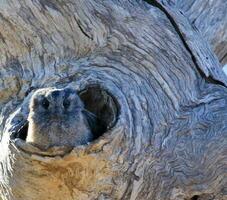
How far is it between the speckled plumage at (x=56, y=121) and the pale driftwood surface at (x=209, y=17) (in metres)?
1.14

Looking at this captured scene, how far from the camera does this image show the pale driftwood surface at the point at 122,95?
240 cm

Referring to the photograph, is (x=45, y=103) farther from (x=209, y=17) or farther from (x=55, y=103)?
(x=209, y=17)

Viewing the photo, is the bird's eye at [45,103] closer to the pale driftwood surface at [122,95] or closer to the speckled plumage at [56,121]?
the speckled plumage at [56,121]

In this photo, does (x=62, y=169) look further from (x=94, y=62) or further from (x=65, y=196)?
(x=94, y=62)

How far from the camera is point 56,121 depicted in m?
2.29

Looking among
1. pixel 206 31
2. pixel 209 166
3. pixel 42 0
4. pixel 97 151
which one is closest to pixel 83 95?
pixel 97 151

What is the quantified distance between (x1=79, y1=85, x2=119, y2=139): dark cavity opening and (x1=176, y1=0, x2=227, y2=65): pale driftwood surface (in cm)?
93

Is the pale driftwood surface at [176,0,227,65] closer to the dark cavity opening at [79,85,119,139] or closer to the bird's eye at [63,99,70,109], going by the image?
the dark cavity opening at [79,85,119,139]

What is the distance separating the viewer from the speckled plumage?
229cm

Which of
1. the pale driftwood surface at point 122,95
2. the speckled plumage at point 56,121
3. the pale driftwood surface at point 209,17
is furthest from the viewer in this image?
the pale driftwood surface at point 209,17

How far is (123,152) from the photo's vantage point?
2467mm

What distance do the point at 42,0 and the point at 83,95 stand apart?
26.6 inches

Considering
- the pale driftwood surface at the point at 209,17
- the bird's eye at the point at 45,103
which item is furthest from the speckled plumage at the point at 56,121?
the pale driftwood surface at the point at 209,17

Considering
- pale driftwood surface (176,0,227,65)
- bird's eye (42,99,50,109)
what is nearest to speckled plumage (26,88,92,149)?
bird's eye (42,99,50,109)
